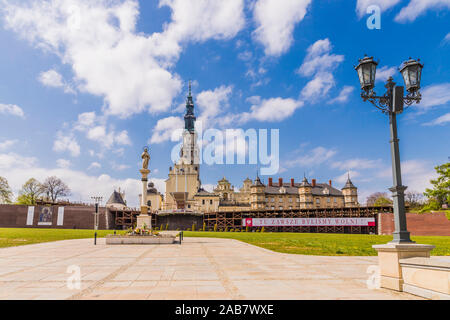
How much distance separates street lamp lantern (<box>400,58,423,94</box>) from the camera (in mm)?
8094

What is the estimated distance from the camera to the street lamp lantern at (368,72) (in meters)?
8.09

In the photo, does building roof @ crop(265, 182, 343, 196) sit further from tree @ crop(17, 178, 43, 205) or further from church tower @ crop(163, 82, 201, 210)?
tree @ crop(17, 178, 43, 205)

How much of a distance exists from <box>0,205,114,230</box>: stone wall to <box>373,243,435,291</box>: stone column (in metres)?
65.4

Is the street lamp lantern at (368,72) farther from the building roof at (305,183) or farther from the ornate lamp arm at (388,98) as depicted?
the building roof at (305,183)

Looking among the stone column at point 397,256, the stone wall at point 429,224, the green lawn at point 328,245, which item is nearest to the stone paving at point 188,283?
the stone column at point 397,256

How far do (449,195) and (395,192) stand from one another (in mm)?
18858

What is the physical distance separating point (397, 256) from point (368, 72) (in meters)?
4.72

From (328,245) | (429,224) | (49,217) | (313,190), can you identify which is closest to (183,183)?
(313,190)

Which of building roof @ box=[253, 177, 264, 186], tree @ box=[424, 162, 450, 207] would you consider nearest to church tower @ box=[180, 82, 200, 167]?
building roof @ box=[253, 177, 264, 186]

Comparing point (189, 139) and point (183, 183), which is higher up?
point (189, 139)

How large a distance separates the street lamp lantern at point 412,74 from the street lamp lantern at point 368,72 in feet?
2.88

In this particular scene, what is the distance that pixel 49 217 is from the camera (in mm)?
61906

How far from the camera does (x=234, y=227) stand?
68.6m

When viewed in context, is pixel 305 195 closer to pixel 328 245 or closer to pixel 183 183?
pixel 183 183
